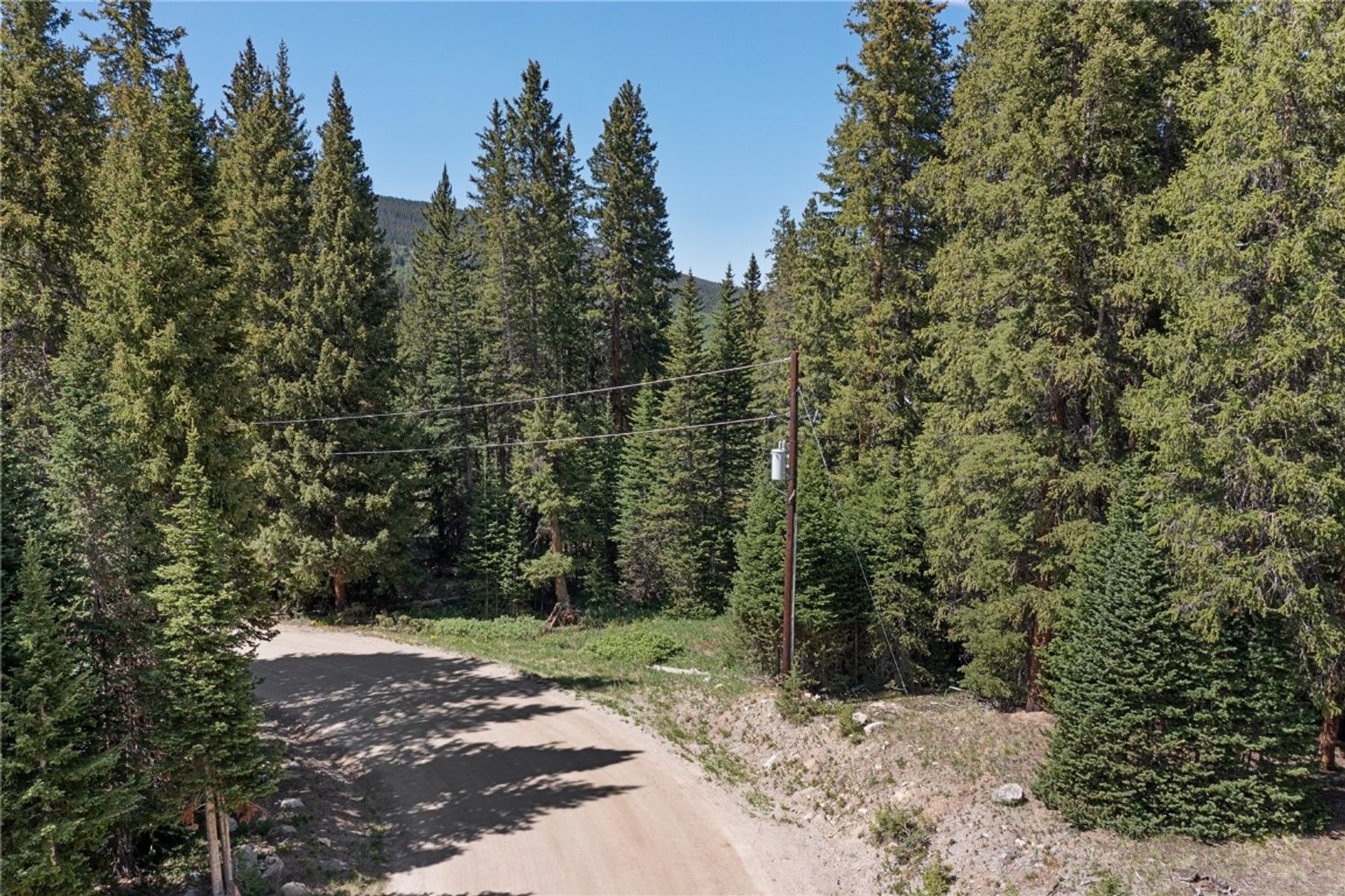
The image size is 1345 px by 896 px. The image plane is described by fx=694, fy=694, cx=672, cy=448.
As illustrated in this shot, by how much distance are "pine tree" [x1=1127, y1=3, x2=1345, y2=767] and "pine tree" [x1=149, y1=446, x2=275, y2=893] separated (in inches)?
507

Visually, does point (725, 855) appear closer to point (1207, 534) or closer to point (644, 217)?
point (1207, 534)

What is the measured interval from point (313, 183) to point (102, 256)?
1213cm

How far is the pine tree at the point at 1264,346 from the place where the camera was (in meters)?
8.93

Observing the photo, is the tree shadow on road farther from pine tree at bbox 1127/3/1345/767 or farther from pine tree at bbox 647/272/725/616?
pine tree at bbox 647/272/725/616

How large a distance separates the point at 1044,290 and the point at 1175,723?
Result: 7.33 metres

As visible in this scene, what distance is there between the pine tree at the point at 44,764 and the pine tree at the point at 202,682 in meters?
0.92

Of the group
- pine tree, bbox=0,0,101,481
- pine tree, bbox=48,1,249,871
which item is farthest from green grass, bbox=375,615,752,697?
pine tree, bbox=0,0,101,481

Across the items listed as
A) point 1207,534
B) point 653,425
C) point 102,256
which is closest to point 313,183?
point 102,256

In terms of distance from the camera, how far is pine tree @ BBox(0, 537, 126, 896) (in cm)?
687

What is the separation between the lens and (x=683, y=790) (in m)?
12.7

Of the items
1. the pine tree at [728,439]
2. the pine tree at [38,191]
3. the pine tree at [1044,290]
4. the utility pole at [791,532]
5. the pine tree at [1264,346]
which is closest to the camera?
the pine tree at [1264,346]

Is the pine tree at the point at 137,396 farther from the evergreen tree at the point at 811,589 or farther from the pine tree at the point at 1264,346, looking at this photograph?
the pine tree at the point at 1264,346

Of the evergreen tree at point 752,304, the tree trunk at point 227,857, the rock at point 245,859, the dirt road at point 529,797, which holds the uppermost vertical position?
the evergreen tree at point 752,304

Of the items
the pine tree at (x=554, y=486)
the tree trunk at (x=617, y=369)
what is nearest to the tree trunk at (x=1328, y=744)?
the pine tree at (x=554, y=486)
